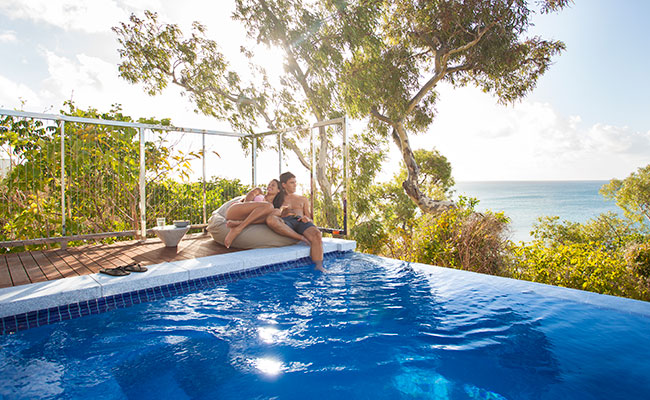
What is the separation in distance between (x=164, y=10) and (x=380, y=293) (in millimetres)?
11128

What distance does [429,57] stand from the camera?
1113 centimetres

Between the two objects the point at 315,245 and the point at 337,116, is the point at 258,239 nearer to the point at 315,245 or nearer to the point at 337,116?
the point at 315,245

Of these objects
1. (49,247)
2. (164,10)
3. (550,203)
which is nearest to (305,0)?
(164,10)

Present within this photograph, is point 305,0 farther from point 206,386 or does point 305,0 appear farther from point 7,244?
point 206,386

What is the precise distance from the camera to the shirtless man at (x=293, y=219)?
13.8 feet

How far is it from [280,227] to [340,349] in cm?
214

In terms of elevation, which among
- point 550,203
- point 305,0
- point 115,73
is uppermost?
point 305,0

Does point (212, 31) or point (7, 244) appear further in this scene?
point (212, 31)

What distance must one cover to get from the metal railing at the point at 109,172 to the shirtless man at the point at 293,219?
68 cm

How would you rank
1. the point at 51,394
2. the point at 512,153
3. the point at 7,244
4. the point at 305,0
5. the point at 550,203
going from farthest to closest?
the point at 550,203 → the point at 512,153 → the point at 305,0 → the point at 7,244 → the point at 51,394

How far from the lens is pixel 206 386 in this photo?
1.92 metres

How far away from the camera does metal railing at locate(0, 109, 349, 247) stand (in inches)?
176

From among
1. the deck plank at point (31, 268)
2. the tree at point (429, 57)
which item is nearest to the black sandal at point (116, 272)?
the deck plank at point (31, 268)

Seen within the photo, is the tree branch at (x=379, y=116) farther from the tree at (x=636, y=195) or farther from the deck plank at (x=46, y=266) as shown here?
the tree at (x=636, y=195)
